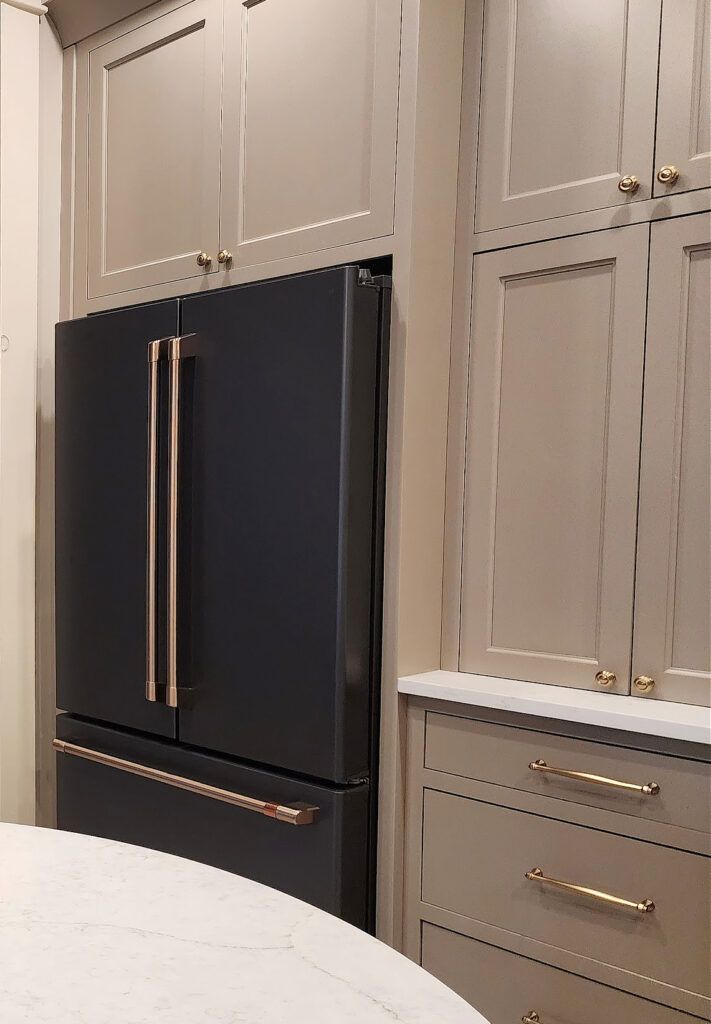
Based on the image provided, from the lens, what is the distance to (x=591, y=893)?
154cm

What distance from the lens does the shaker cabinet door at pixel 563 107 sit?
5.41 ft

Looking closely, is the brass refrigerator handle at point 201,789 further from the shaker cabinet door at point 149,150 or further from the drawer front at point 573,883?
the shaker cabinet door at point 149,150

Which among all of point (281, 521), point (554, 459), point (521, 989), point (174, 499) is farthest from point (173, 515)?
point (521, 989)

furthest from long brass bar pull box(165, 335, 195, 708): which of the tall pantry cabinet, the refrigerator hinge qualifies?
the tall pantry cabinet

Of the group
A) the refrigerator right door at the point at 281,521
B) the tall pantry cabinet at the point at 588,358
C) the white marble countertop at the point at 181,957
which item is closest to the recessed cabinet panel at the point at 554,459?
the tall pantry cabinet at the point at 588,358

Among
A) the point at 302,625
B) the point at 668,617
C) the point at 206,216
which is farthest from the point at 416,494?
the point at 206,216

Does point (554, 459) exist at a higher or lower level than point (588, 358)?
lower

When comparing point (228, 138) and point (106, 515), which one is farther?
point (106, 515)

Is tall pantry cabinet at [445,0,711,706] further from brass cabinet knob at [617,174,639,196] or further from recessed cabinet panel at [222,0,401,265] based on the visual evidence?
recessed cabinet panel at [222,0,401,265]

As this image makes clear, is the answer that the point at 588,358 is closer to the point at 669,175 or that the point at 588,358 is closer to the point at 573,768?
the point at 669,175

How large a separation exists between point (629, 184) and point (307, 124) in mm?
704

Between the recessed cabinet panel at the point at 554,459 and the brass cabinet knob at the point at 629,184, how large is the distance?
7 centimetres

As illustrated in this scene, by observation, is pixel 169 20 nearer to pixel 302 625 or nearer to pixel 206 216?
pixel 206 216

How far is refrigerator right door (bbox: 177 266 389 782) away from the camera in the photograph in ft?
5.78
